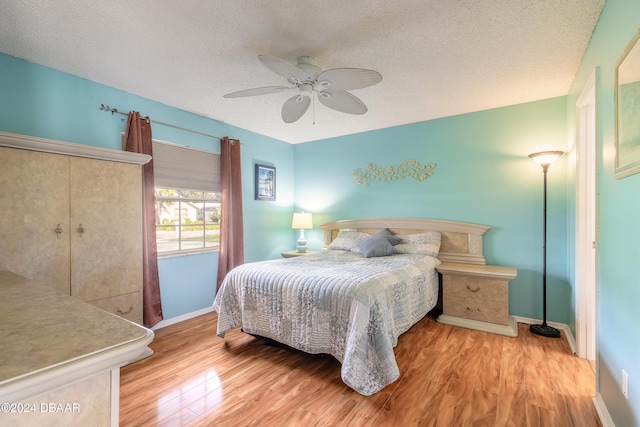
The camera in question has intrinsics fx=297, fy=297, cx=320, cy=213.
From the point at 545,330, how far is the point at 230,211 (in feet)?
12.5

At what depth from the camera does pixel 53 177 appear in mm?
2203

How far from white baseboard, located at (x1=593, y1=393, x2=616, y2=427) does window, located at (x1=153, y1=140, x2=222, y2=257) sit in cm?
385

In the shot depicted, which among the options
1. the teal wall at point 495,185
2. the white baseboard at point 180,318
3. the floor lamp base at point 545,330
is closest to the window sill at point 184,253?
the white baseboard at point 180,318

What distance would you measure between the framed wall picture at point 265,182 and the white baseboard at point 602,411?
4.06 m

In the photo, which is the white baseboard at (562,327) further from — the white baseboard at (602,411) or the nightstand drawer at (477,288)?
the white baseboard at (602,411)

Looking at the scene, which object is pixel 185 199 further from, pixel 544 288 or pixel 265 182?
pixel 544 288

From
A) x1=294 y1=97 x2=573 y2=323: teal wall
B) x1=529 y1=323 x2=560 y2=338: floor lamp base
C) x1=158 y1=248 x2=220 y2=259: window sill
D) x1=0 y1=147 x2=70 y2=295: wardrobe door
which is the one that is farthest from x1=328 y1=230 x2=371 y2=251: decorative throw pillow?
x1=0 y1=147 x2=70 y2=295: wardrobe door

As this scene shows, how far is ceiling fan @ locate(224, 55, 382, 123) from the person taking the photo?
2.00 meters

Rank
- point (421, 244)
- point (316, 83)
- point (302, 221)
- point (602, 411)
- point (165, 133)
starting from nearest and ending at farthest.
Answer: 1. point (602, 411)
2. point (316, 83)
3. point (165, 133)
4. point (421, 244)
5. point (302, 221)

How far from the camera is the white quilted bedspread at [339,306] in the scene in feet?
6.70

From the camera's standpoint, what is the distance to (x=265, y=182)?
185 inches

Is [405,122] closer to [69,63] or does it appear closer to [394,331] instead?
[394,331]

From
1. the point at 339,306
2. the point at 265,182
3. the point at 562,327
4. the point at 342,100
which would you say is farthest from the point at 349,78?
the point at 562,327

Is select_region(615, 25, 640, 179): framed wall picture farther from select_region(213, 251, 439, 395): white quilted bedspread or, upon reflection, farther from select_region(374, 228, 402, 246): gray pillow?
select_region(374, 228, 402, 246): gray pillow
